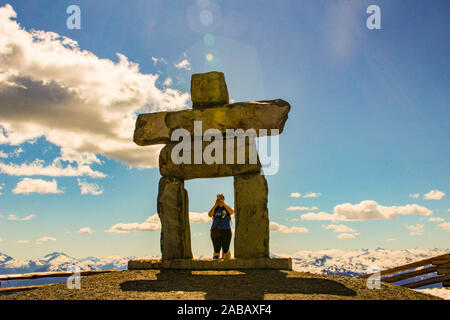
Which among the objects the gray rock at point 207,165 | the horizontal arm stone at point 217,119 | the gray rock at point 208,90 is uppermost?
the gray rock at point 208,90

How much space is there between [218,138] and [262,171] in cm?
138

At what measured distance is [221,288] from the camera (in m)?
6.39

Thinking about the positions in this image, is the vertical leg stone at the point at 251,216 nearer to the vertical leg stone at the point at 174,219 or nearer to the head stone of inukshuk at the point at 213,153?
the head stone of inukshuk at the point at 213,153

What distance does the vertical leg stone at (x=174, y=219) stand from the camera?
8.95 m

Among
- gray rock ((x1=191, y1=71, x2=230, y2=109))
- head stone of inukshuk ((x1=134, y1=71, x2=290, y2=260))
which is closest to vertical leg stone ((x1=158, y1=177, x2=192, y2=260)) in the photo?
head stone of inukshuk ((x1=134, y1=71, x2=290, y2=260))

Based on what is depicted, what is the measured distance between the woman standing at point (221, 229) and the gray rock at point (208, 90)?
2.57 meters

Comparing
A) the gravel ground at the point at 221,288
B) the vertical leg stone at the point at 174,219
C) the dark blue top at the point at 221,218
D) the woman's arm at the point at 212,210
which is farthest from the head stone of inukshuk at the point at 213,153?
the gravel ground at the point at 221,288

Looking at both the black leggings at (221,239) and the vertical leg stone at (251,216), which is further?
the black leggings at (221,239)

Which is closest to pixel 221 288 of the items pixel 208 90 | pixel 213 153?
pixel 213 153

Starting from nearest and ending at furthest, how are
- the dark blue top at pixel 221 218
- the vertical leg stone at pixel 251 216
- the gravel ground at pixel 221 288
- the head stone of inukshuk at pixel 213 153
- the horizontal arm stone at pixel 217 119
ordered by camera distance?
1. the gravel ground at pixel 221 288
2. the vertical leg stone at pixel 251 216
3. the head stone of inukshuk at pixel 213 153
4. the horizontal arm stone at pixel 217 119
5. the dark blue top at pixel 221 218

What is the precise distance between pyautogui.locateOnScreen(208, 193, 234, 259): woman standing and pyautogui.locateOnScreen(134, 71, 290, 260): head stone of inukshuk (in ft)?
1.00

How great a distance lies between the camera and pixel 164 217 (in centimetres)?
912

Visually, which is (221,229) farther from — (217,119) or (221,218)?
(217,119)
